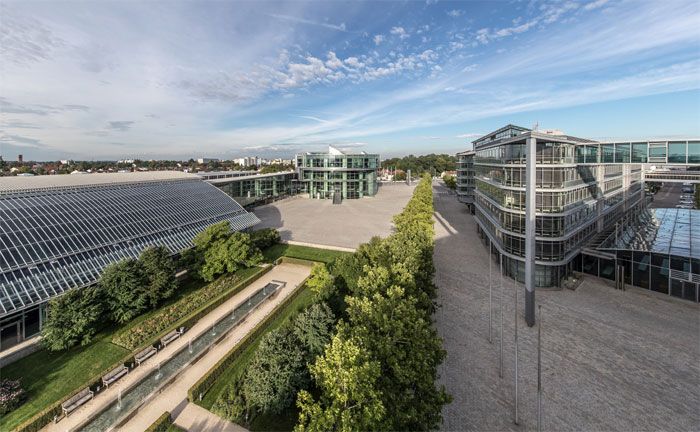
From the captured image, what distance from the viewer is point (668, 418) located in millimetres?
14602

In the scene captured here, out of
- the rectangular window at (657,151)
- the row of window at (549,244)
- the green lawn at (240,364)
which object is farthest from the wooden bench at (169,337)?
the rectangular window at (657,151)

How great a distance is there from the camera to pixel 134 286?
2338 centimetres

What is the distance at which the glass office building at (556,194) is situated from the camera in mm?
24203

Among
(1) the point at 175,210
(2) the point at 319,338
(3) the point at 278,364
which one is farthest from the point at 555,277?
(1) the point at 175,210

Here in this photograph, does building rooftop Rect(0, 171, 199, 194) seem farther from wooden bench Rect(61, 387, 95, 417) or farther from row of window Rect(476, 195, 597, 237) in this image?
row of window Rect(476, 195, 597, 237)

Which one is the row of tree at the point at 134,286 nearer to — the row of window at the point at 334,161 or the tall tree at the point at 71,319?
the tall tree at the point at 71,319

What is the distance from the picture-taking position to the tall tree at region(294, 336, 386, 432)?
34.8 feet

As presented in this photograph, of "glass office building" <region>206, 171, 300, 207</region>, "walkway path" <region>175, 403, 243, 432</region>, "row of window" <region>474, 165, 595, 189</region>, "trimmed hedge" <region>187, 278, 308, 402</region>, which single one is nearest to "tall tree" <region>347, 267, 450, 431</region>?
"walkway path" <region>175, 403, 243, 432</region>

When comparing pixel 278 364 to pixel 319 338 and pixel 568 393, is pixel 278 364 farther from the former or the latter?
pixel 568 393

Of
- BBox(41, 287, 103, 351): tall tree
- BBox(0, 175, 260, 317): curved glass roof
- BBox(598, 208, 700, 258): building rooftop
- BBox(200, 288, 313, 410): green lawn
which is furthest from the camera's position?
BBox(598, 208, 700, 258): building rooftop

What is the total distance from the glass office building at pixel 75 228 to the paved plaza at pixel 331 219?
11.0 meters

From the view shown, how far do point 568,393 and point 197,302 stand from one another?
84.5ft

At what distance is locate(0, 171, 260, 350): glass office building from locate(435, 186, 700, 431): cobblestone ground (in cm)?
2619

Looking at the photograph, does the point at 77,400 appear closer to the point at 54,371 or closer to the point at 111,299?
the point at 54,371
